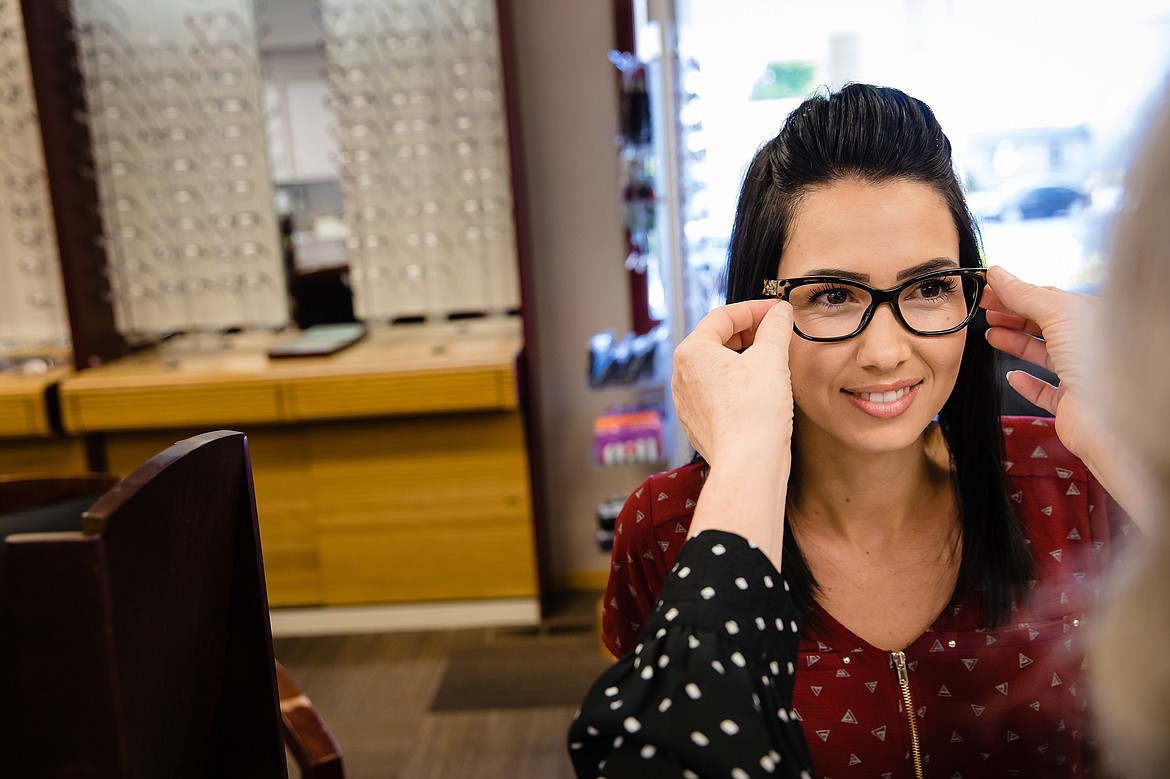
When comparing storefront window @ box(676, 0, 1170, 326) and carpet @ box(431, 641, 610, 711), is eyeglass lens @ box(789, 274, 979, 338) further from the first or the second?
storefront window @ box(676, 0, 1170, 326)

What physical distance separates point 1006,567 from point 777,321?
21.4 inches

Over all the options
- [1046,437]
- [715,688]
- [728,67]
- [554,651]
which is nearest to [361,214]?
[728,67]

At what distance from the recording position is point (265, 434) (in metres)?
3.31

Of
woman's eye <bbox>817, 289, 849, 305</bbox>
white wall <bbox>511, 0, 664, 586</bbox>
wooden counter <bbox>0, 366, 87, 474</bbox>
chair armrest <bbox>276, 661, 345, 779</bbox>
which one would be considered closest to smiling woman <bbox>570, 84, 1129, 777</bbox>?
woman's eye <bbox>817, 289, 849, 305</bbox>

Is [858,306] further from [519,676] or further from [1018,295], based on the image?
[519,676]

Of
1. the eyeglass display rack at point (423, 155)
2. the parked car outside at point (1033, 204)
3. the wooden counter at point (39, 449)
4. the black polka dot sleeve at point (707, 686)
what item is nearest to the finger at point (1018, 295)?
the black polka dot sleeve at point (707, 686)

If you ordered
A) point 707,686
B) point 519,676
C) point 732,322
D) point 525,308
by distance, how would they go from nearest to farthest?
point 707,686 < point 732,322 < point 519,676 < point 525,308

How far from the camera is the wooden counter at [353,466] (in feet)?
10.3

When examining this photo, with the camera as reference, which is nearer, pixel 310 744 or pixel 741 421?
pixel 741 421

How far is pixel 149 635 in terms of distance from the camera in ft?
2.42

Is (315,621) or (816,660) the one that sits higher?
(816,660)

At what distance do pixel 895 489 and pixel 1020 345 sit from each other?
0.87 ft

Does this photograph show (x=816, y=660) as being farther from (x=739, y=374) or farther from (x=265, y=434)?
(x=265, y=434)

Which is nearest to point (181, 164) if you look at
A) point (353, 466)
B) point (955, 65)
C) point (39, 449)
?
point (39, 449)
